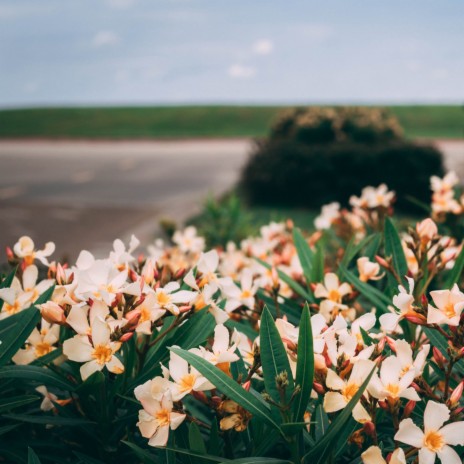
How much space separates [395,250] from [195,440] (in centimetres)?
105

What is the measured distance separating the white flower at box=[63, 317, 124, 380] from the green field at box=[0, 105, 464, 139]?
33032 millimetres

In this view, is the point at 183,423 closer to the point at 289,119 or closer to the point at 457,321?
the point at 457,321

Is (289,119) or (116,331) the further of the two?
(289,119)

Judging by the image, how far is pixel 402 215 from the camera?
12.3m

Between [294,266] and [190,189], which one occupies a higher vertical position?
[294,266]

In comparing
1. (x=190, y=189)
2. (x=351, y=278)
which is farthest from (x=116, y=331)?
(x=190, y=189)

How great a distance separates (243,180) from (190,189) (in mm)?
2113

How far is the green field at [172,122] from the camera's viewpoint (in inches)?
1497

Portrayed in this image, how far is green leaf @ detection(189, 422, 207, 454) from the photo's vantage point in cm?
142

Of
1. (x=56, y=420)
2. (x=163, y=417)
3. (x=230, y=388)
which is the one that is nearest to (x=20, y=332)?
(x=56, y=420)

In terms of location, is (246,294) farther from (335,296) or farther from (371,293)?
(371,293)

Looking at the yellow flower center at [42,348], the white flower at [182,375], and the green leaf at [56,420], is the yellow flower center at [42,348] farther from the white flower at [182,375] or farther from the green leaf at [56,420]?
the white flower at [182,375]

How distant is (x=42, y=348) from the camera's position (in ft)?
5.85

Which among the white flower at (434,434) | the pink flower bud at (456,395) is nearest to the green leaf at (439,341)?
the pink flower bud at (456,395)
